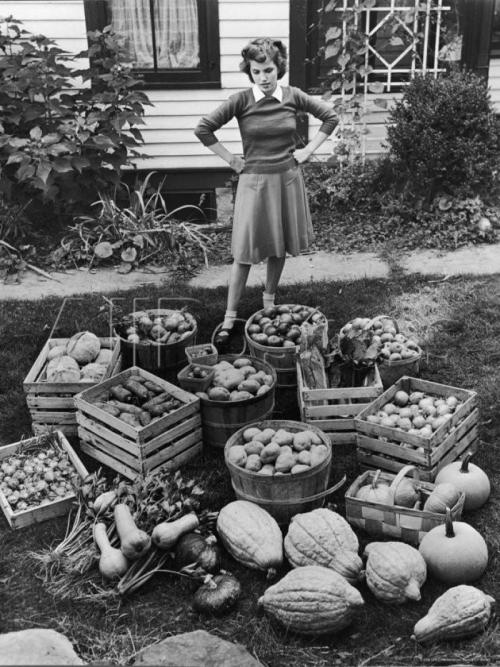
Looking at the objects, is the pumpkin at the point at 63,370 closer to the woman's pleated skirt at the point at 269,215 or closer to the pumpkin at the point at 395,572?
the woman's pleated skirt at the point at 269,215

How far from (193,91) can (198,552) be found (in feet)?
20.5

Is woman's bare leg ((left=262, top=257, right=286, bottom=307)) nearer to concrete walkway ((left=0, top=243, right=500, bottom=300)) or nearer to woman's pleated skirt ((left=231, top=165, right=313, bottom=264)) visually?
woman's pleated skirt ((left=231, top=165, right=313, bottom=264))

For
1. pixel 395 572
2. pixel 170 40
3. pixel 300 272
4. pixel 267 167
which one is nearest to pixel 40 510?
pixel 395 572

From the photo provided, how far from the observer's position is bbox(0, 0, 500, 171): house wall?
26.9ft

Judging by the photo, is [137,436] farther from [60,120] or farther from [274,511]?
[60,120]

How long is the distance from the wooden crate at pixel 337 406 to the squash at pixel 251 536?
91cm

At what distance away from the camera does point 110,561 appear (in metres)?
3.58

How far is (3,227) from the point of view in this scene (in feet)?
25.8

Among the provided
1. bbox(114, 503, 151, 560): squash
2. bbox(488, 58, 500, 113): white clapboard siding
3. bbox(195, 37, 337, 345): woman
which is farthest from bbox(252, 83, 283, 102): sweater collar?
bbox(488, 58, 500, 113): white clapboard siding

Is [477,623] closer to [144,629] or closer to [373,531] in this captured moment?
[373,531]

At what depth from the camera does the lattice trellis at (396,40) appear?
8.60 metres

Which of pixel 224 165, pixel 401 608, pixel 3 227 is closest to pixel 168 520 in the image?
pixel 401 608

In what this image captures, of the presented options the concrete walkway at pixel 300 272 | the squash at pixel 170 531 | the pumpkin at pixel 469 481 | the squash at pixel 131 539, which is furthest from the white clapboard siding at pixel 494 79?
the squash at pixel 131 539

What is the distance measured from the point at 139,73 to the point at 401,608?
22.7 feet
